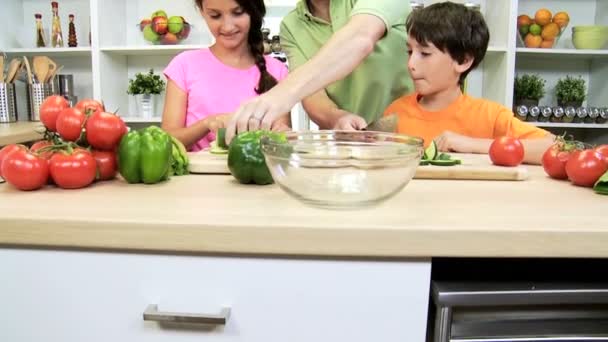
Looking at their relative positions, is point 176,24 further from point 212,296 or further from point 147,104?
point 212,296

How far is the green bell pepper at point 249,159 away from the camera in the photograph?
2.67 feet

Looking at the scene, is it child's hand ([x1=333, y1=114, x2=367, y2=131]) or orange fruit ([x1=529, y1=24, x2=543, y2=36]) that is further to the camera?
orange fruit ([x1=529, y1=24, x2=543, y2=36])

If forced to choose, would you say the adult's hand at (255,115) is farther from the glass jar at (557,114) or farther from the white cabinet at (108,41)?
the glass jar at (557,114)

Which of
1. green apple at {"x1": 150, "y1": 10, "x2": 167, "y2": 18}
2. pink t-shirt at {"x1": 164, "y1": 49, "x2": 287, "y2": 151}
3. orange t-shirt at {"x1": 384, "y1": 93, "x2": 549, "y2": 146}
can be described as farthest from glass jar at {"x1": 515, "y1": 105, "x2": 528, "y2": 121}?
green apple at {"x1": 150, "y1": 10, "x2": 167, "y2": 18}

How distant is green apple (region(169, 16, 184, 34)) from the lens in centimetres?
268

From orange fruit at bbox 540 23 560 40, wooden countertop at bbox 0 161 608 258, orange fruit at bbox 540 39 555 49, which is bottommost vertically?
wooden countertop at bbox 0 161 608 258

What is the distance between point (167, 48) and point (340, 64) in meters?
1.84

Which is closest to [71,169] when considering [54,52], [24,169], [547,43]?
[24,169]

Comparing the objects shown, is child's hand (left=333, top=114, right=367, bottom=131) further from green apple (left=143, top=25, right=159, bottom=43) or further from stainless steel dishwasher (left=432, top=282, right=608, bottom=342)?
green apple (left=143, top=25, right=159, bottom=43)

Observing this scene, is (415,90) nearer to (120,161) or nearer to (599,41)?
(120,161)

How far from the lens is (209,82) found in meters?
1.74

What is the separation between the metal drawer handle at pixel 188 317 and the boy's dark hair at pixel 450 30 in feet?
4.00

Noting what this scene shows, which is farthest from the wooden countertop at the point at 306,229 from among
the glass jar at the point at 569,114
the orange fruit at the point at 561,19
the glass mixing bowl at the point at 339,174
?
the orange fruit at the point at 561,19

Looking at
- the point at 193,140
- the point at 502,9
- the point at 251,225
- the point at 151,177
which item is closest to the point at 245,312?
the point at 251,225
